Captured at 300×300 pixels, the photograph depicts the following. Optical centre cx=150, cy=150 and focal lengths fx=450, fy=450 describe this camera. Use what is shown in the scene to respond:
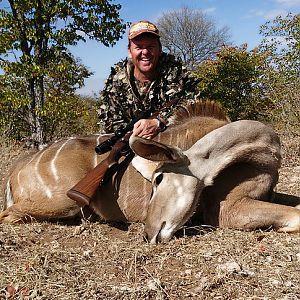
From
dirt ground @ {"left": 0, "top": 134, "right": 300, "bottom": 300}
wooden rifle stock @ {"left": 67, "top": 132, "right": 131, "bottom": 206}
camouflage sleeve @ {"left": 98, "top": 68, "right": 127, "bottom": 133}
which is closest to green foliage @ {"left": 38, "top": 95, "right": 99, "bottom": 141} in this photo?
camouflage sleeve @ {"left": 98, "top": 68, "right": 127, "bottom": 133}

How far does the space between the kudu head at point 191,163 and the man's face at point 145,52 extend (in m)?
1.37

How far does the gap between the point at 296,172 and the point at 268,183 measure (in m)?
2.60

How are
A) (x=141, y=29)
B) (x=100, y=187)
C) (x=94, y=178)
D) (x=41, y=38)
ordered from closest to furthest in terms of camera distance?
→ (x=94, y=178), (x=100, y=187), (x=141, y=29), (x=41, y=38)

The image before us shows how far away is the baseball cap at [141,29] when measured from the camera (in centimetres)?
411

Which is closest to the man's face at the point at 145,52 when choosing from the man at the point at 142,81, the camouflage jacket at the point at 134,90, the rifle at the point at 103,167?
the man at the point at 142,81

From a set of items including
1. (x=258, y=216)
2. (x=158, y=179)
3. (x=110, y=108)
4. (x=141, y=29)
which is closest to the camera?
(x=258, y=216)

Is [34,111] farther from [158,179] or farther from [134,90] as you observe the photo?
[158,179]

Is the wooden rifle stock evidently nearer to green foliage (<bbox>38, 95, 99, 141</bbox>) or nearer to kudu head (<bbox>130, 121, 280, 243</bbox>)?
kudu head (<bbox>130, 121, 280, 243</bbox>)

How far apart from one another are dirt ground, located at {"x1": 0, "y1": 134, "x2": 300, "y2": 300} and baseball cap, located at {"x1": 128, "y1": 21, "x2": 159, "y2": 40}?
1.84 metres

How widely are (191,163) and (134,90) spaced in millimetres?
1629

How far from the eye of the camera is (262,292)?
2.10 m

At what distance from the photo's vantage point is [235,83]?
11570 millimetres

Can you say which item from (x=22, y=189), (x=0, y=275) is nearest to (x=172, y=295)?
(x=0, y=275)

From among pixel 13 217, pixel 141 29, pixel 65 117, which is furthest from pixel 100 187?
pixel 65 117
